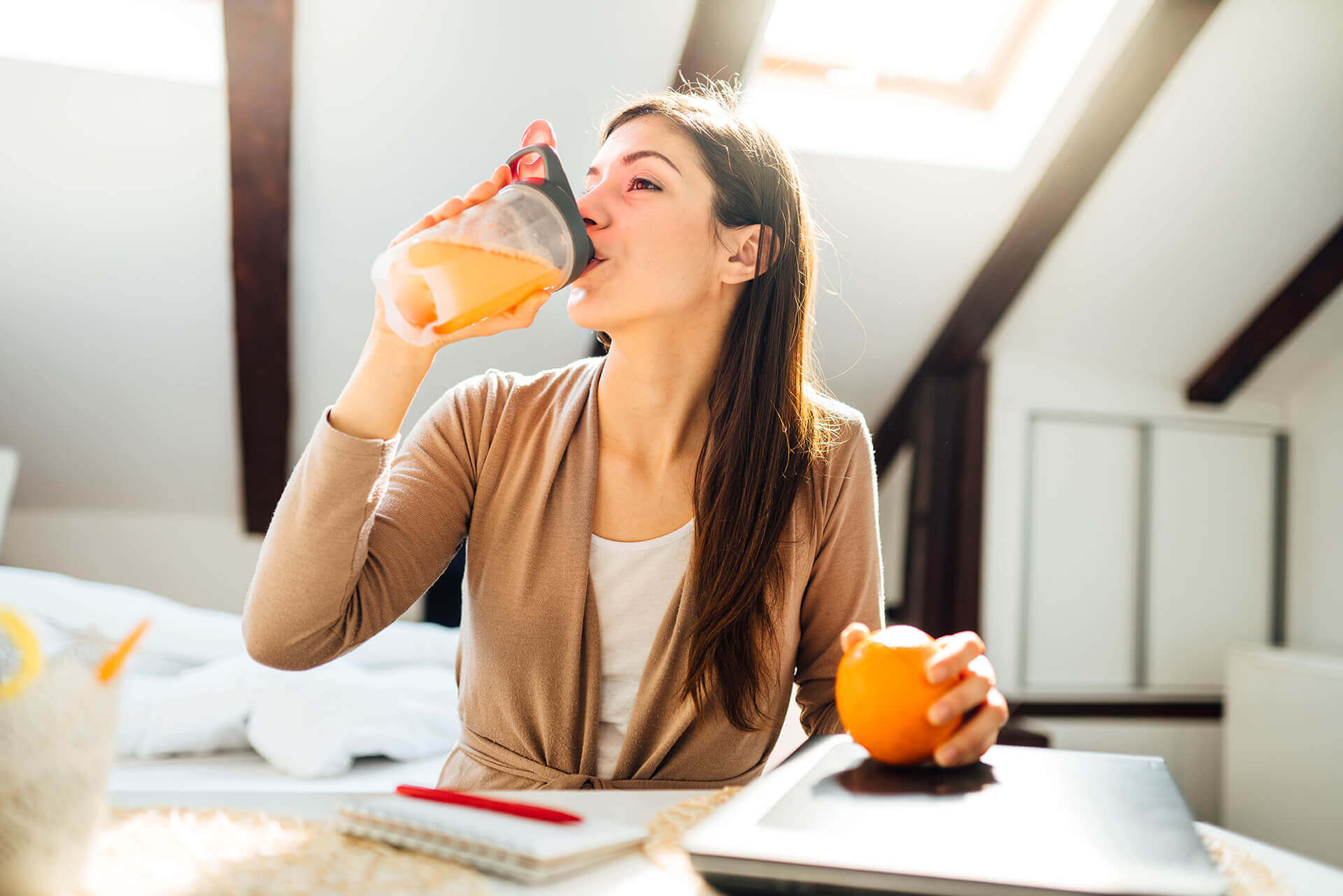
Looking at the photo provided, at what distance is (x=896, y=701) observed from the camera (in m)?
0.60

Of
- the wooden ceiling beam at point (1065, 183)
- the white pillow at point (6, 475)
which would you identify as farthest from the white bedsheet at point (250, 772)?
the wooden ceiling beam at point (1065, 183)

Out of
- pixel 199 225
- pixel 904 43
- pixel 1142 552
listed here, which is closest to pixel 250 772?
pixel 199 225

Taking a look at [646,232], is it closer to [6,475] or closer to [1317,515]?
[6,475]

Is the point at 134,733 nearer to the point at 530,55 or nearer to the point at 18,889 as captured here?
the point at 18,889

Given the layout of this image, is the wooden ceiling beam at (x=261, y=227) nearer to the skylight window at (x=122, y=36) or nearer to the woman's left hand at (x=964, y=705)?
the skylight window at (x=122, y=36)

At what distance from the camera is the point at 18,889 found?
384 mm

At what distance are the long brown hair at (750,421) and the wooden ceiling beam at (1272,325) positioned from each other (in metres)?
2.62

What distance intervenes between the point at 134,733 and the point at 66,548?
2111 millimetres

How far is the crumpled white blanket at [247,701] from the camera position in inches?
65.7

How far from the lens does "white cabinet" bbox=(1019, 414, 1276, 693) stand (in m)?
3.44

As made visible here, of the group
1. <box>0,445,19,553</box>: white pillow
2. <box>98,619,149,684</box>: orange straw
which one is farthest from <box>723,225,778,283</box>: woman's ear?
<box>0,445,19,553</box>: white pillow

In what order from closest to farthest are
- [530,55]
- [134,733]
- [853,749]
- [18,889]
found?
[18,889] < [853,749] < [134,733] < [530,55]

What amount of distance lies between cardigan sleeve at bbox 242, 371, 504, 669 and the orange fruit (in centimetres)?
41

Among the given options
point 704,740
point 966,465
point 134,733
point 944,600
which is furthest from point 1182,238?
point 134,733
